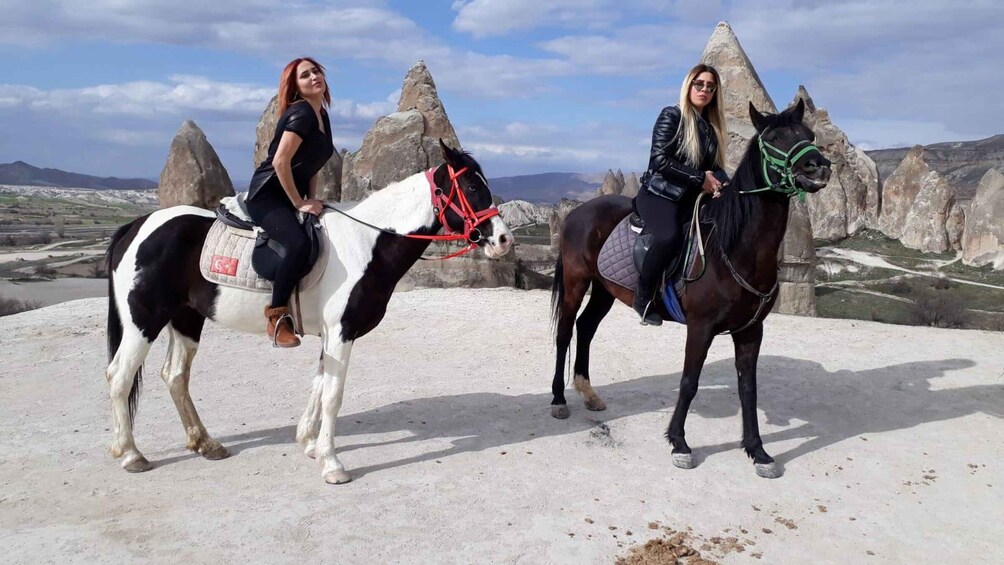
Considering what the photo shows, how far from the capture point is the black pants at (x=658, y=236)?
5.05m

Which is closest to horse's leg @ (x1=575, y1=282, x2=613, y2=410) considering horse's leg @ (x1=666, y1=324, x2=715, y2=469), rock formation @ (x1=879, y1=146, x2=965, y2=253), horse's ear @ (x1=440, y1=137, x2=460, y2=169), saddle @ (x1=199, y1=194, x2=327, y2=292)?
horse's leg @ (x1=666, y1=324, x2=715, y2=469)

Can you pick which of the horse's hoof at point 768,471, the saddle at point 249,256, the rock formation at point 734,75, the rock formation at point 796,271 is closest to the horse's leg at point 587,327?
the horse's hoof at point 768,471

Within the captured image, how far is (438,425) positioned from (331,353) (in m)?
1.57

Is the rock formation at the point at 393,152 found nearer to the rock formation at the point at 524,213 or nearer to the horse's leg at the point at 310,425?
the horse's leg at the point at 310,425

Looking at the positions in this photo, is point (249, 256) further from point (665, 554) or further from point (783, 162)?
point (783, 162)

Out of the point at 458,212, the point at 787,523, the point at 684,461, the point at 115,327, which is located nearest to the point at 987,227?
the point at 684,461

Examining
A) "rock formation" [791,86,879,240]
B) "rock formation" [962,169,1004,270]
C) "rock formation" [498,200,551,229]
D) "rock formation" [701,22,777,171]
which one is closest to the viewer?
"rock formation" [701,22,777,171]

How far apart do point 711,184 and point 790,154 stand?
0.68m

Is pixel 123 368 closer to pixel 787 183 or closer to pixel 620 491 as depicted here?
pixel 620 491

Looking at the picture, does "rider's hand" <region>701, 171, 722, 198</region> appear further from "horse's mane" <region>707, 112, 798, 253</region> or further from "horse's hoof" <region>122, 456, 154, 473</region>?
"horse's hoof" <region>122, 456, 154, 473</region>

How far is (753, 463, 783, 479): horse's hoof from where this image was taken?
192 inches

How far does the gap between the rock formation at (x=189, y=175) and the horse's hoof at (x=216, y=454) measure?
8559mm

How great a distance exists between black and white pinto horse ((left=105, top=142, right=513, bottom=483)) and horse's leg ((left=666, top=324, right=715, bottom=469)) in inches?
63.3

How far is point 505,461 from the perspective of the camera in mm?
4992
